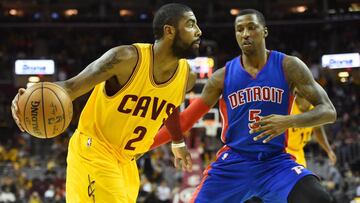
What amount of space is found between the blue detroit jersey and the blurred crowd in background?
961 centimetres

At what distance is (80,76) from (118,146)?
743 millimetres

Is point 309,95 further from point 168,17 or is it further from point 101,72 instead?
point 101,72

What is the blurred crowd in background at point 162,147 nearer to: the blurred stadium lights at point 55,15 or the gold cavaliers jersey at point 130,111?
the blurred stadium lights at point 55,15

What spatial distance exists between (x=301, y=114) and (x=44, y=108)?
1.83 metres

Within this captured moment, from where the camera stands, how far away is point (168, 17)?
15.2 ft

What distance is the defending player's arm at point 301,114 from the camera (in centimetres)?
405

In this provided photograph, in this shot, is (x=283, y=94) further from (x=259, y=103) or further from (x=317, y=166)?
(x=317, y=166)

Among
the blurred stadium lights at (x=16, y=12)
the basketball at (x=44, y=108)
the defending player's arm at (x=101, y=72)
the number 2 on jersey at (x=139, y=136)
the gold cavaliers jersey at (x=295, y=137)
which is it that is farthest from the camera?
the blurred stadium lights at (x=16, y=12)

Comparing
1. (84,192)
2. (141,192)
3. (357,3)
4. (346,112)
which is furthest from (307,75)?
(357,3)

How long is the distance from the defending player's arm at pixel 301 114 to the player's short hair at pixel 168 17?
0.97 m

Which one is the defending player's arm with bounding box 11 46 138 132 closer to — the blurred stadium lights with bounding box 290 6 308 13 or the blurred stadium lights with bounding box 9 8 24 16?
the blurred stadium lights with bounding box 290 6 308 13

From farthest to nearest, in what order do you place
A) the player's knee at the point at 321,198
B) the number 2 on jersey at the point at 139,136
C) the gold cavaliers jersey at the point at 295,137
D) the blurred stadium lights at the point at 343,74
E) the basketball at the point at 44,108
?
the blurred stadium lights at the point at 343,74
the gold cavaliers jersey at the point at 295,137
the number 2 on jersey at the point at 139,136
the player's knee at the point at 321,198
the basketball at the point at 44,108

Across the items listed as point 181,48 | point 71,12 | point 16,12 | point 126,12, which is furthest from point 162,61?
point 16,12

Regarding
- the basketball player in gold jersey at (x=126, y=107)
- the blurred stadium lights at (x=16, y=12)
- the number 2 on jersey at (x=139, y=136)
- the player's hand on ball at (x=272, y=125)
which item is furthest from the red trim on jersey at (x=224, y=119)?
the blurred stadium lights at (x=16, y=12)
